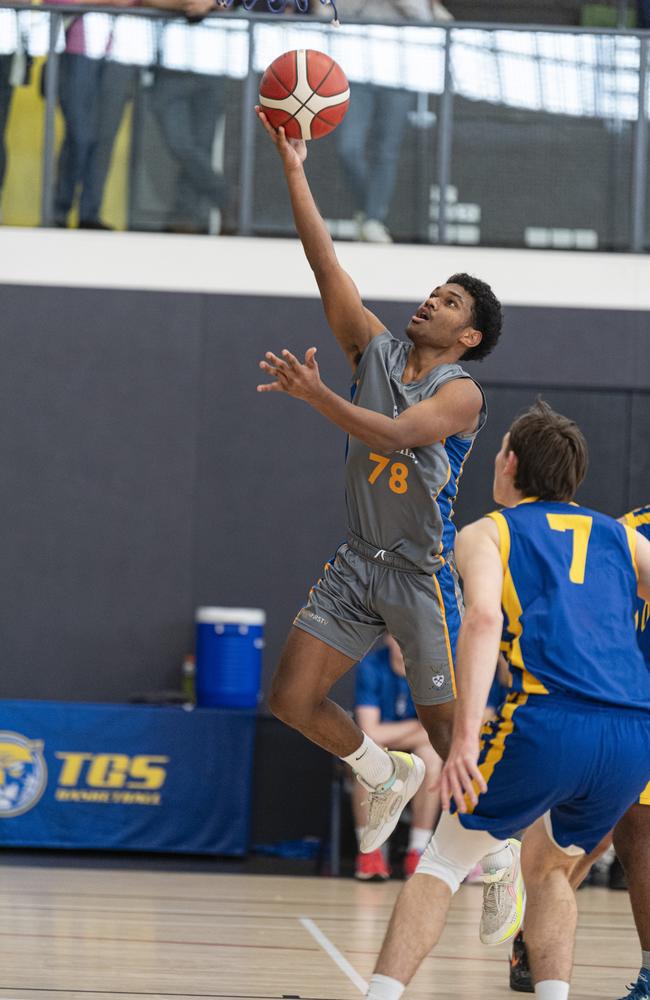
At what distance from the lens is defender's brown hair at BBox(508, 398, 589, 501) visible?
346 cm

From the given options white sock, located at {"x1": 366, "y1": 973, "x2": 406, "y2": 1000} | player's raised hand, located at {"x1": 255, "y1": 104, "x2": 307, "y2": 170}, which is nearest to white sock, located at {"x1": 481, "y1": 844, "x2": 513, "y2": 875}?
white sock, located at {"x1": 366, "y1": 973, "x2": 406, "y2": 1000}

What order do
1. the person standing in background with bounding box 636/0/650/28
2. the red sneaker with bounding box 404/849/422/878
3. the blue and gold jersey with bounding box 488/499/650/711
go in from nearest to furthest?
the blue and gold jersey with bounding box 488/499/650/711
the red sneaker with bounding box 404/849/422/878
the person standing in background with bounding box 636/0/650/28

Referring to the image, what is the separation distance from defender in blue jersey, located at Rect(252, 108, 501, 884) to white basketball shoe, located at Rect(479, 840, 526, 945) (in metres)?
0.42

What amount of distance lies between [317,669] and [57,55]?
18.4 feet

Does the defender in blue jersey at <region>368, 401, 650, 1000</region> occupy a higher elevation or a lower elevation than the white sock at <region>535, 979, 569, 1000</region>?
higher

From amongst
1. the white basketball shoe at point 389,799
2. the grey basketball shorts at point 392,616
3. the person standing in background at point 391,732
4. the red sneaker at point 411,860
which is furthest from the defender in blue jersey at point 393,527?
the red sneaker at point 411,860

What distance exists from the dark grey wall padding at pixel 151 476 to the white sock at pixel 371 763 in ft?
12.8

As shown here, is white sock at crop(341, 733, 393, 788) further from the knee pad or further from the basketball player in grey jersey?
the knee pad

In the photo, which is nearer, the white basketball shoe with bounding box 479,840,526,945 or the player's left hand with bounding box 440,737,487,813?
the player's left hand with bounding box 440,737,487,813

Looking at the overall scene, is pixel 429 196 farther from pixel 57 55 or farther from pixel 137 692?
pixel 137 692

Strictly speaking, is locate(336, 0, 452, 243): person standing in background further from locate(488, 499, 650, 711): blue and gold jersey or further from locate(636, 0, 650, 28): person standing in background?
locate(488, 499, 650, 711): blue and gold jersey

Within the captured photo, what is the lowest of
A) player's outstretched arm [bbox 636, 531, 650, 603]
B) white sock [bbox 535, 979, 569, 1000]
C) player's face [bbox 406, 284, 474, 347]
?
white sock [bbox 535, 979, 569, 1000]

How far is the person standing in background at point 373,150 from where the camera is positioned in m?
8.69

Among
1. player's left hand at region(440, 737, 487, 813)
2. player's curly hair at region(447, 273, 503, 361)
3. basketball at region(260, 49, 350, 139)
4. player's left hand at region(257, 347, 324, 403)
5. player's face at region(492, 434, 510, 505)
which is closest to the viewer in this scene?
player's left hand at region(440, 737, 487, 813)
